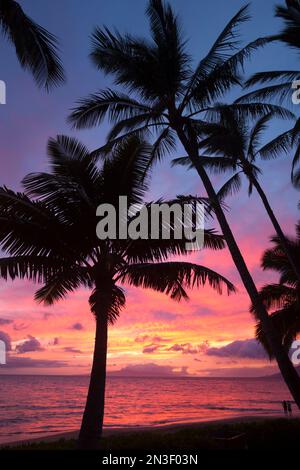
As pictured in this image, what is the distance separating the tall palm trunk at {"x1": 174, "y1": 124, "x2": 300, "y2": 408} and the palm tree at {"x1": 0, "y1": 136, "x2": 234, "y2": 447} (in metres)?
0.96

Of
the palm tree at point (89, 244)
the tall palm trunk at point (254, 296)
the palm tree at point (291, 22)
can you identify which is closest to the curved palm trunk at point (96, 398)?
the palm tree at point (89, 244)

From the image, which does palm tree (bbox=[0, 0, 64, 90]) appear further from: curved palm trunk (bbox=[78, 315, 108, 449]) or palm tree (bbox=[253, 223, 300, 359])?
palm tree (bbox=[253, 223, 300, 359])

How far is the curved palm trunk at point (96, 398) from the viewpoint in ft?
29.5

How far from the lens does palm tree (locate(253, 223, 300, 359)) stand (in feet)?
63.2

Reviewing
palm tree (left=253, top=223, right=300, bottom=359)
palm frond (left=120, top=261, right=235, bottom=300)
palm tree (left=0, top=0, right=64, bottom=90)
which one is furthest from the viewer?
palm tree (left=253, top=223, right=300, bottom=359)

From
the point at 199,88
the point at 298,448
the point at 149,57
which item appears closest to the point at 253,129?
the point at 199,88

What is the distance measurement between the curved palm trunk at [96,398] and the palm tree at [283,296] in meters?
11.3

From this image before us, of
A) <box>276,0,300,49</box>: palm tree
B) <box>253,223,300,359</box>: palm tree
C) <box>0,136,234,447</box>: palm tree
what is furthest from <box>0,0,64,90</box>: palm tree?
<box>253,223,300,359</box>: palm tree

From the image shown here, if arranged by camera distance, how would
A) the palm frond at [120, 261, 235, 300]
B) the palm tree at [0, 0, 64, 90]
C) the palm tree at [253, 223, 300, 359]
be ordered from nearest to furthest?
the palm tree at [0, 0, 64, 90] → the palm frond at [120, 261, 235, 300] → the palm tree at [253, 223, 300, 359]

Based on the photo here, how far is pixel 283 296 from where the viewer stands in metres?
20.1

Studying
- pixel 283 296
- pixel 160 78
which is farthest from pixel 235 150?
pixel 283 296

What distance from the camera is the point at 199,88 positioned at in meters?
11.9

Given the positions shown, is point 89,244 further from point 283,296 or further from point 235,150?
point 283,296
